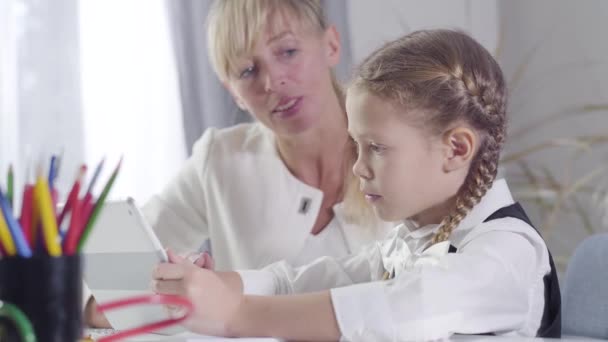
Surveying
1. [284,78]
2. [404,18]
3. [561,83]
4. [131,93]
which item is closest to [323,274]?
[284,78]

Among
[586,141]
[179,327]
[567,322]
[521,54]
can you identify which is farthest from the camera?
[521,54]

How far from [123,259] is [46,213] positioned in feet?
1.35

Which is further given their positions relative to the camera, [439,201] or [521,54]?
[521,54]

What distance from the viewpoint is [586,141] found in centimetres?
285

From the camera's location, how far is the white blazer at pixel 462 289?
2.75ft

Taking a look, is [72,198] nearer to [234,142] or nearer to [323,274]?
[323,274]

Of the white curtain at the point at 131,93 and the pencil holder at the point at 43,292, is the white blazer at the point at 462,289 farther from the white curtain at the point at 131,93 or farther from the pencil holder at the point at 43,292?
the white curtain at the point at 131,93

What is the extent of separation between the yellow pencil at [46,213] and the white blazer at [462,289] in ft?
1.18

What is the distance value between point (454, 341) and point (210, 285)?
9.7 inches

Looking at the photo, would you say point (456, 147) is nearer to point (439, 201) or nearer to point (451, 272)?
point (439, 201)

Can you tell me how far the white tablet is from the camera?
0.86 m

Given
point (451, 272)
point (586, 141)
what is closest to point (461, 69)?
point (451, 272)

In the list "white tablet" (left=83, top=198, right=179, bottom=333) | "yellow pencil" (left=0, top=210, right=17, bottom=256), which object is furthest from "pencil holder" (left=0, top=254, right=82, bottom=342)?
"white tablet" (left=83, top=198, right=179, bottom=333)

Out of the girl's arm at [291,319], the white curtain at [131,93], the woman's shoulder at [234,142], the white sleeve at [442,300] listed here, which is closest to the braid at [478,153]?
the white sleeve at [442,300]
